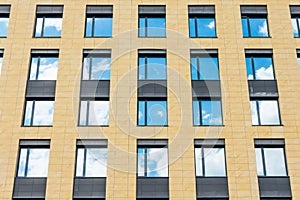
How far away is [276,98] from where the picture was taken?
77.4 ft

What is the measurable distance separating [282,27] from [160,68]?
819cm

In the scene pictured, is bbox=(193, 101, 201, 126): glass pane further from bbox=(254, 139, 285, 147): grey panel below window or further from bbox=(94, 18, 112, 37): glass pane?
bbox=(94, 18, 112, 37): glass pane

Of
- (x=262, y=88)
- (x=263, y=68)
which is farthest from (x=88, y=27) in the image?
(x=262, y=88)

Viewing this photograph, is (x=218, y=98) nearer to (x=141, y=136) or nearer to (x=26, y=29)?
(x=141, y=136)

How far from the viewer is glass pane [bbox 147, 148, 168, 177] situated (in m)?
21.6

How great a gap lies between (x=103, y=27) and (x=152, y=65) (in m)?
4.16

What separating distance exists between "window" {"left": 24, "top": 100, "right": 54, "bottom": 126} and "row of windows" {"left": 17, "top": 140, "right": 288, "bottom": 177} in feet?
4.82

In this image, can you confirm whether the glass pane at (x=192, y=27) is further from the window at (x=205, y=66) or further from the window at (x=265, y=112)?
the window at (x=265, y=112)

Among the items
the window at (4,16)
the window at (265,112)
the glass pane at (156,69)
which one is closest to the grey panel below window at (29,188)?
the glass pane at (156,69)

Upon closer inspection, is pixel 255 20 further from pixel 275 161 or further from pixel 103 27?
pixel 103 27

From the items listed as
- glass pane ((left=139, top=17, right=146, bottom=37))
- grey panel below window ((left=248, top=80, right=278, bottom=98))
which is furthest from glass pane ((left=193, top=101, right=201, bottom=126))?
glass pane ((left=139, top=17, right=146, bottom=37))

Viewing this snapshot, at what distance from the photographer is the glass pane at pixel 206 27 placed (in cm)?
2553

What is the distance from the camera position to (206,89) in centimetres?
2356

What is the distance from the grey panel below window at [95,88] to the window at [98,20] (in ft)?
11.9
